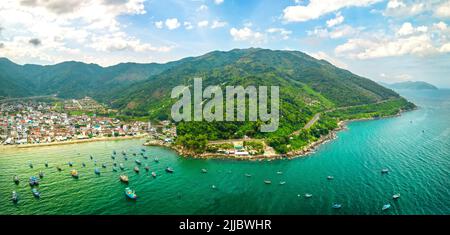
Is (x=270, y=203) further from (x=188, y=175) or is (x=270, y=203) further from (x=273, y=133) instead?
(x=273, y=133)

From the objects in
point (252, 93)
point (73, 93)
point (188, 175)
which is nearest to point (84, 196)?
point (188, 175)

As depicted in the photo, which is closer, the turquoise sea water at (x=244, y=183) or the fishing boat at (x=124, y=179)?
the turquoise sea water at (x=244, y=183)

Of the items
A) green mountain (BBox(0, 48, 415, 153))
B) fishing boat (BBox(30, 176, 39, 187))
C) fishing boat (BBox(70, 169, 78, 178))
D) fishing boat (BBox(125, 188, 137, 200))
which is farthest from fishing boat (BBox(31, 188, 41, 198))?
green mountain (BBox(0, 48, 415, 153))

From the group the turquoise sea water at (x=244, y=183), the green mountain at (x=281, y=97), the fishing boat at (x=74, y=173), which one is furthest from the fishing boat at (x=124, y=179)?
the green mountain at (x=281, y=97)

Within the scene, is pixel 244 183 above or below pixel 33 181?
below

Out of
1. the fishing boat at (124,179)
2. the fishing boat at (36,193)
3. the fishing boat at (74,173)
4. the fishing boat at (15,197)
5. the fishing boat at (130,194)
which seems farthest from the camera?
the fishing boat at (74,173)

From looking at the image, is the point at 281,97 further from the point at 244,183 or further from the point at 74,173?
the point at 74,173

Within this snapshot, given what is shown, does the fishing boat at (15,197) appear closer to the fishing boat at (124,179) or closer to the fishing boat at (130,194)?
the fishing boat at (124,179)

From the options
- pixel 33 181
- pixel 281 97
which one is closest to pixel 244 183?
pixel 33 181

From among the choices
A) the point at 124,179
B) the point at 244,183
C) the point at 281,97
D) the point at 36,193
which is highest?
the point at 281,97
